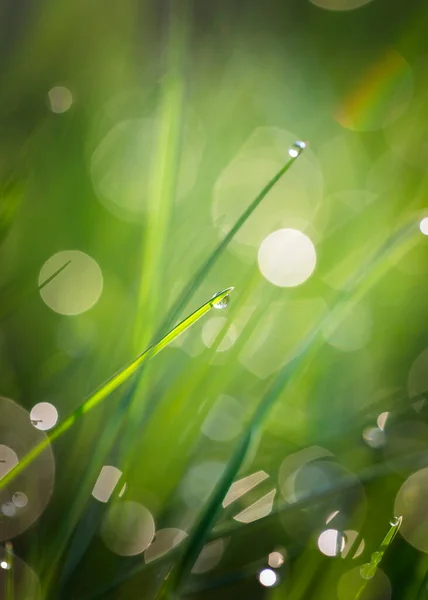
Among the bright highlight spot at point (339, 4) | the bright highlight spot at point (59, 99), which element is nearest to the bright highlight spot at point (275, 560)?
the bright highlight spot at point (59, 99)

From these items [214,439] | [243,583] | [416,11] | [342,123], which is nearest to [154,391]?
[214,439]

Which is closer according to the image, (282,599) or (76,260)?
(282,599)

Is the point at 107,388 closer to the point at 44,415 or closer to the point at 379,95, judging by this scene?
the point at 44,415

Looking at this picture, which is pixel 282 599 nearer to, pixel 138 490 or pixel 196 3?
pixel 138 490

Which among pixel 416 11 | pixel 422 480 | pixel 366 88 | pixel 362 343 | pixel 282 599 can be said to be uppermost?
pixel 416 11

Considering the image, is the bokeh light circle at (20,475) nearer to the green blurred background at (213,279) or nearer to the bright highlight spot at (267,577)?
the green blurred background at (213,279)

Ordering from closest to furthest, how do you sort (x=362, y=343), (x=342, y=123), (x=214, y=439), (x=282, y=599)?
(x=282, y=599) < (x=214, y=439) < (x=362, y=343) < (x=342, y=123)
